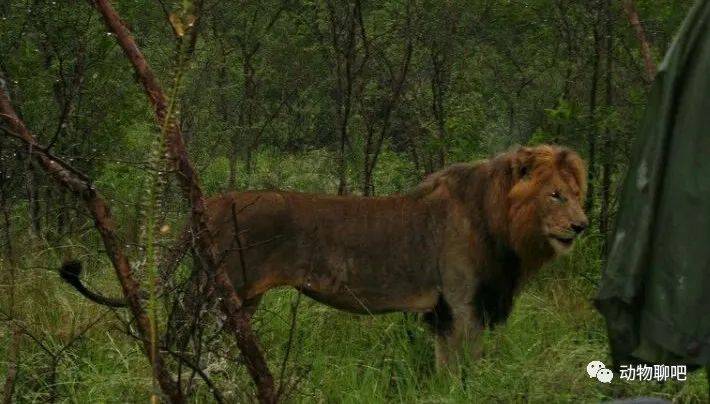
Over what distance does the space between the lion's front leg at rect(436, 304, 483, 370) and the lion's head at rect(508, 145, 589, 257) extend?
481 millimetres

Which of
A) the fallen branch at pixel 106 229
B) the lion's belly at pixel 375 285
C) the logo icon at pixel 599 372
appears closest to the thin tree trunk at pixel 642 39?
the lion's belly at pixel 375 285

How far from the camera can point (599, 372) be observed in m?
5.01

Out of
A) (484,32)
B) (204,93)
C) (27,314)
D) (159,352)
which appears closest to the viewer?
(159,352)

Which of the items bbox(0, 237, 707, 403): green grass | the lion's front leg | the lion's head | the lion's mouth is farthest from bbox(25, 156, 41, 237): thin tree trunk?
the lion's mouth

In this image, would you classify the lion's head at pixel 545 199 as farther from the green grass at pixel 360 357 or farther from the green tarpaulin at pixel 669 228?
the green tarpaulin at pixel 669 228

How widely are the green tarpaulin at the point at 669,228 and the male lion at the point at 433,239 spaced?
327 centimetres

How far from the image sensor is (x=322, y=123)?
13516mm

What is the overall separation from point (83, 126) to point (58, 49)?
26.5 inches

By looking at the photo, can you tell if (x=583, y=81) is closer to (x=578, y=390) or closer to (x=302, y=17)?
(x=302, y=17)

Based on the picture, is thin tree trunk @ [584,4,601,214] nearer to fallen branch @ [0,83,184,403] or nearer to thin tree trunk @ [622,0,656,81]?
thin tree trunk @ [622,0,656,81]

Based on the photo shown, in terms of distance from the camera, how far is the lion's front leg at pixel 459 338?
6.23 meters

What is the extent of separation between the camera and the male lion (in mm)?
6270

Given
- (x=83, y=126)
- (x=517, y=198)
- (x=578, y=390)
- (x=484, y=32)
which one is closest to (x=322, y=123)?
(x=484, y=32)

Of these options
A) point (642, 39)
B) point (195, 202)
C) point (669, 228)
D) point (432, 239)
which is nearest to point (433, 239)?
point (432, 239)
